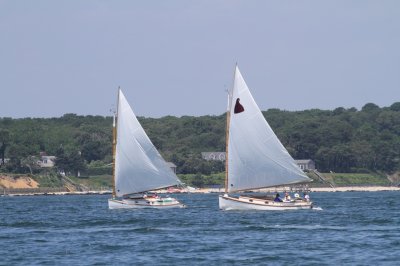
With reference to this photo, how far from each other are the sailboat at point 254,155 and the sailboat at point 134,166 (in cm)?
1116

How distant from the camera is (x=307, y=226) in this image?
67375 millimetres

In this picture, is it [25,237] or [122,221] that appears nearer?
[25,237]

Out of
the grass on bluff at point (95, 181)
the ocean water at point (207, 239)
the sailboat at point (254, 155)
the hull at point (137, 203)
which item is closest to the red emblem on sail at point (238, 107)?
the sailboat at point (254, 155)

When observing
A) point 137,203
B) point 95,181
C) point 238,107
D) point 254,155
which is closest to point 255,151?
point 254,155

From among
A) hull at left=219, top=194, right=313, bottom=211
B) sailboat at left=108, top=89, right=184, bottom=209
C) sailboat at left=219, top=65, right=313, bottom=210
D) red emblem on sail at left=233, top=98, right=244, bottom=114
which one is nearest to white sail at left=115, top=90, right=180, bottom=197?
sailboat at left=108, top=89, right=184, bottom=209

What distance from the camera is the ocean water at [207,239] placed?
5150 centimetres

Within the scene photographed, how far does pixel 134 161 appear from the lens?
93875 mm

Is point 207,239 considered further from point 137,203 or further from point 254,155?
point 137,203

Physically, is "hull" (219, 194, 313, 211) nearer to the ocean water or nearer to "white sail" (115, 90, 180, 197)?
the ocean water

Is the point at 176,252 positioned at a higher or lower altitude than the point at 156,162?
lower

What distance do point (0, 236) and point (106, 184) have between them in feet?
410

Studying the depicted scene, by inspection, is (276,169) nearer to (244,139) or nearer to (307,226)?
(244,139)

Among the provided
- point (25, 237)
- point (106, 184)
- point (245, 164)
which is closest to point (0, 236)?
point (25, 237)

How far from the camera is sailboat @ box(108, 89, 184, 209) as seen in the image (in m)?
93.9
